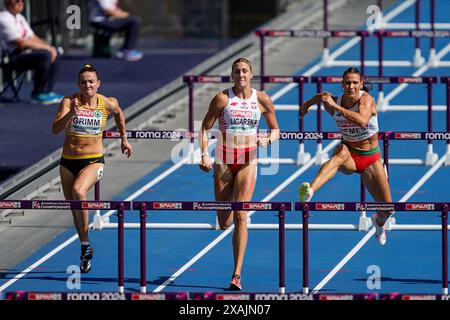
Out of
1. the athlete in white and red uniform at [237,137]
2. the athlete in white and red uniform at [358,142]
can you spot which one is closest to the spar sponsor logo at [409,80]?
the athlete in white and red uniform at [358,142]

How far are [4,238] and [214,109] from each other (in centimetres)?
354

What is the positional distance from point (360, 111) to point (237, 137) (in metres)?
1.50

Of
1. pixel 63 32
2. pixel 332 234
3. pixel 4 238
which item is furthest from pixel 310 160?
pixel 63 32

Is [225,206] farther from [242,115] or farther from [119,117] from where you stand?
[119,117]

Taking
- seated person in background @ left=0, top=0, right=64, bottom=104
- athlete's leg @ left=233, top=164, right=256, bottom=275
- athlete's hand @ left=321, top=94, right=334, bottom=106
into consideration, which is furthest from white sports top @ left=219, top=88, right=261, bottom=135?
seated person in background @ left=0, top=0, right=64, bottom=104

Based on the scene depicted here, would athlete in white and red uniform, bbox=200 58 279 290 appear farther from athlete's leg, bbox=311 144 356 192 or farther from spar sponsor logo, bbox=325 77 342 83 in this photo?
spar sponsor logo, bbox=325 77 342 83

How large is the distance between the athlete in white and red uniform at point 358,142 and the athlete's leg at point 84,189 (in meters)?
2.42

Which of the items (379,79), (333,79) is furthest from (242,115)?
(379,79)

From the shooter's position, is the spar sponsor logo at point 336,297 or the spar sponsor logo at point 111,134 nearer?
the spar sponsor logo at point 336,297

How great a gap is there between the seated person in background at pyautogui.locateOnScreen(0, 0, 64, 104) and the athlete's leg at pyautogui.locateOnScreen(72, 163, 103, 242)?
27.6 ft

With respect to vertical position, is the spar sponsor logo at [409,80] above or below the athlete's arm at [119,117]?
above

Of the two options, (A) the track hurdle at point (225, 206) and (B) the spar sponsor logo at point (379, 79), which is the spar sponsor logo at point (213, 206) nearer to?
(A) the track hurdle at point (225, 206)

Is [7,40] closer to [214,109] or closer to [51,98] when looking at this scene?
[51,98]

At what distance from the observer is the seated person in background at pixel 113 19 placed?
29969 mm
